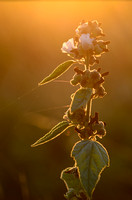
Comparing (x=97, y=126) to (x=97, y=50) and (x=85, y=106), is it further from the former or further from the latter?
(x=97, y=50)

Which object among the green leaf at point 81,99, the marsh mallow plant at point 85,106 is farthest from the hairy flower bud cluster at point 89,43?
the green leaf at point 81,99

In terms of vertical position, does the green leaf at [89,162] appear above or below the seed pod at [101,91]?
below

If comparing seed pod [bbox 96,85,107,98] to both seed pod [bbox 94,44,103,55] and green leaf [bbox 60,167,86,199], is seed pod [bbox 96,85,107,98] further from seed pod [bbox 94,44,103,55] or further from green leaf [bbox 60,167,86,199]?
green leaf [bbox 60,167,86,199]

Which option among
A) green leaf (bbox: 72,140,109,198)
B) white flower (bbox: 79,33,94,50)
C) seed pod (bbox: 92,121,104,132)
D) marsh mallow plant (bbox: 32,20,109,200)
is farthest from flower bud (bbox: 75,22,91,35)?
green leaf (bbox: 72,140,109,198)

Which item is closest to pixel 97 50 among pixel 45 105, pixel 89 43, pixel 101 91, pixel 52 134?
pixel 89 43

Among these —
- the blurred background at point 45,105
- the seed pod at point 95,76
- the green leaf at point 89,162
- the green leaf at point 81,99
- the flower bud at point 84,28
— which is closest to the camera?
the green leaf at point 89,162

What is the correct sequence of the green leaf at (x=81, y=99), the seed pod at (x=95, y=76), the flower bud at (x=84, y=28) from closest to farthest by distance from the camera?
the green leaf at (x=81, y=99)
the seed pod at (x=95, y=76)
the flower bud at (x=84, y=28)

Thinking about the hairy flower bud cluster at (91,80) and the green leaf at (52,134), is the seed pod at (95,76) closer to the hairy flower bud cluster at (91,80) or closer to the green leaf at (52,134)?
the hairy flower bud cluster at (91,80)
